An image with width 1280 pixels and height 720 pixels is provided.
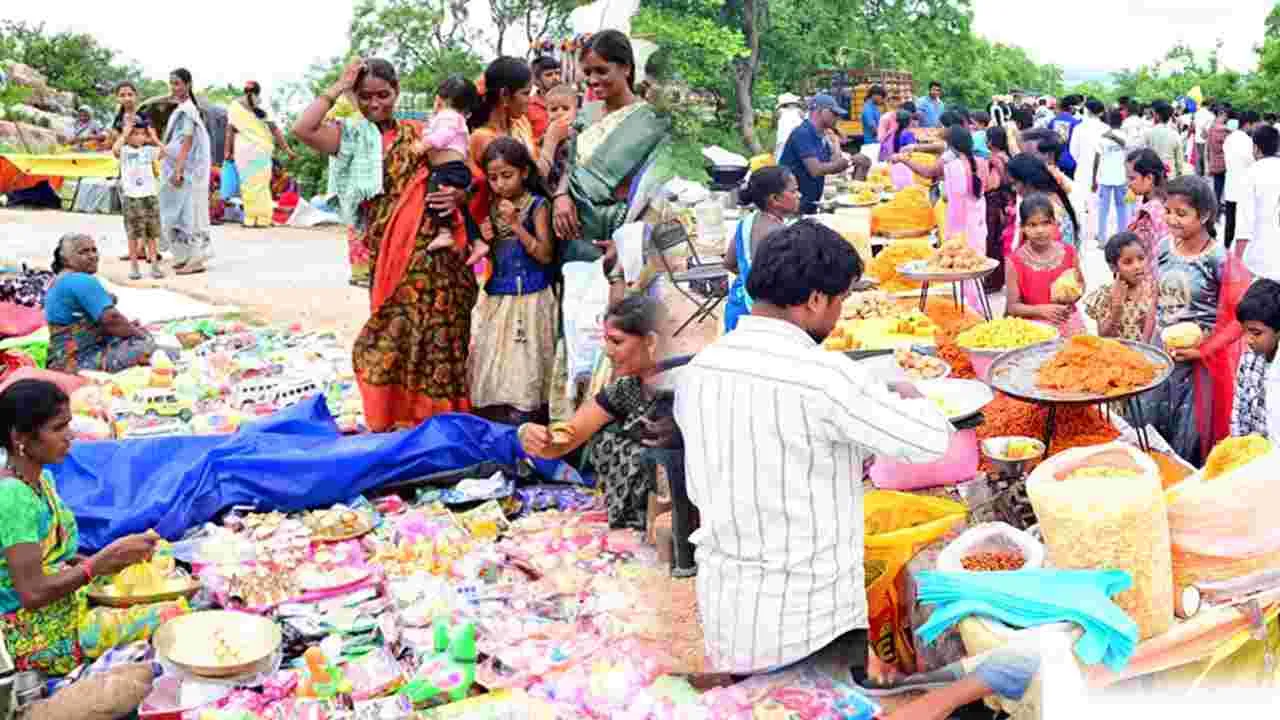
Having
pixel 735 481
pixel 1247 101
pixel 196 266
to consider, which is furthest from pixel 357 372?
pixel 1247 101

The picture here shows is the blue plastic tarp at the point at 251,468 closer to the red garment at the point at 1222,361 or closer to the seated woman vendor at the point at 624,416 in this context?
the seated woman vendor at the point at 624,416

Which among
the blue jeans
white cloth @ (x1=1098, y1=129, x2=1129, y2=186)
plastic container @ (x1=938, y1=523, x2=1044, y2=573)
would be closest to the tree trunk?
plastic container @ (x1=938, y1=523, x2=1044, y2=573)

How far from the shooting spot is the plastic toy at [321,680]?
3363 millimetres

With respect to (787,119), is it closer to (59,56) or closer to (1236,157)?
(1236,157)

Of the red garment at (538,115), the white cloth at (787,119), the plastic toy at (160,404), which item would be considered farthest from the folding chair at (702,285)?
the white cloth at (787,119)

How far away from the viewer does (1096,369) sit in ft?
12.1

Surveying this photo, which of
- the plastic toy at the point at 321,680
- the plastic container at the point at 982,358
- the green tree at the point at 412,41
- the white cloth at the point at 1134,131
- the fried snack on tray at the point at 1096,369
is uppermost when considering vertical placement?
the green tree at the point at 412,41

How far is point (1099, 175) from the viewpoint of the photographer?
1014 centimetres

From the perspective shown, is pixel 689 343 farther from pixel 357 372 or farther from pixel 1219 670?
pixel 1219 670

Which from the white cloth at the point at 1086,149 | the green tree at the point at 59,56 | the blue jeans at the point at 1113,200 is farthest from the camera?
the green tree at the point at 59,56

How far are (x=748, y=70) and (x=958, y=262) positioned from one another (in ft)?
4.59

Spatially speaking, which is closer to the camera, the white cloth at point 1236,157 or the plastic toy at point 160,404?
the plastic toy at point 160,404

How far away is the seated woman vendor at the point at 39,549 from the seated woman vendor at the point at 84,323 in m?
2.77

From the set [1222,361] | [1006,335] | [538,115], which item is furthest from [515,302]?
[1222,361]
